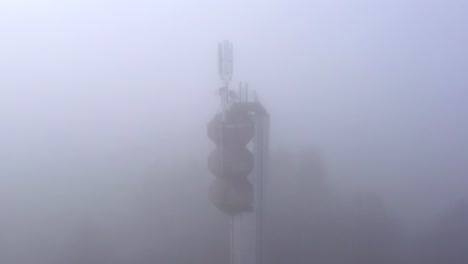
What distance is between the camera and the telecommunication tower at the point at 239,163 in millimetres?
5441

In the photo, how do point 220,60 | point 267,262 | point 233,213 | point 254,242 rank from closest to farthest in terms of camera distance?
point 220,60
point 233,213
point 254,242
point 267,262

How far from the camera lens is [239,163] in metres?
5.46

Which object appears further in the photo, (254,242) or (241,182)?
(254,242)

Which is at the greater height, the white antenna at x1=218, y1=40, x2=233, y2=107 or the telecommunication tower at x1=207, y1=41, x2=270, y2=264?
the white antenna at x1=218, y1=40, x2=233, y2=107

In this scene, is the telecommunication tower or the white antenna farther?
the telecommunication tower

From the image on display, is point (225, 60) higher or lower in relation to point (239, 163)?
higher

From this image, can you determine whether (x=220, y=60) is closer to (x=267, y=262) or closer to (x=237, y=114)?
(x=237, y=114)

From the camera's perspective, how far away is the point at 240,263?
6.25m

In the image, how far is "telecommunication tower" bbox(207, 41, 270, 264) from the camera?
5441mm

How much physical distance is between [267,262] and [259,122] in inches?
228

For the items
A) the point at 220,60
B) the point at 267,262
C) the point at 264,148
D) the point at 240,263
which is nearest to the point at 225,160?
the point at 264,148

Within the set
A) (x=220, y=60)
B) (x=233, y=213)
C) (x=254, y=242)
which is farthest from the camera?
(x=254, y=242)

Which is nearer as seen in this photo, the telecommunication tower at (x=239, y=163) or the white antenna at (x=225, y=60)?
the white antenna at (x=225, y=60)

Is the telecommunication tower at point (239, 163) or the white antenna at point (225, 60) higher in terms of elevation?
the white antenna at point (225, 60)
